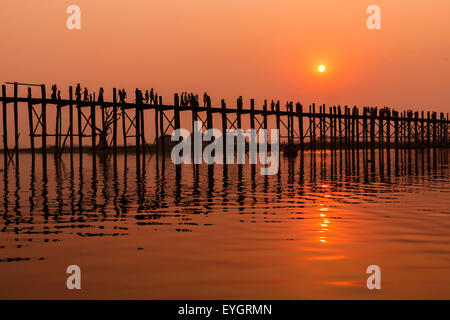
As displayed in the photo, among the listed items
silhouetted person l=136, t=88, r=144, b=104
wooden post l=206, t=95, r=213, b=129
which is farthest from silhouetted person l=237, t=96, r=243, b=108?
silhouetted person l=136, t=88, r=144, b=104

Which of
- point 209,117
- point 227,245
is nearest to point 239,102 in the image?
point 209,117

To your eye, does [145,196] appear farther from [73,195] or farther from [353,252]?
[353,252]

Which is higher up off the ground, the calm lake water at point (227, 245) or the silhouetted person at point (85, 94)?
the silhouetted person at point (85, 94)

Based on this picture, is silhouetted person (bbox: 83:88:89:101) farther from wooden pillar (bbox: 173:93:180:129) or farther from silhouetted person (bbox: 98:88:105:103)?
wooden pillar (bbox: 173:93:180:129)

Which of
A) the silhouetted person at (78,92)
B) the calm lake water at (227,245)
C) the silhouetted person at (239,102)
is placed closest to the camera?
the calm lake water at (227,245)

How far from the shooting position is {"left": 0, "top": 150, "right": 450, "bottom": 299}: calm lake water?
5879mm

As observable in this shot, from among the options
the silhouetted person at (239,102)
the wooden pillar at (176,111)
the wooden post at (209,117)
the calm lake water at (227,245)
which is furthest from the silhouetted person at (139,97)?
the calm lake water at (227,245)

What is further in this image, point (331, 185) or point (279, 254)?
point (331, 185)

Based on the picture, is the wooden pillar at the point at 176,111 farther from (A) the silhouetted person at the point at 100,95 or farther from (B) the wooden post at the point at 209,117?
(A) the silhouetted person at the point at 100,95

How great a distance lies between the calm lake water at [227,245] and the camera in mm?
5879

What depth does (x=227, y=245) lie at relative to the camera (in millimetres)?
8086

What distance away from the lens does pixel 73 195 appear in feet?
51.0
